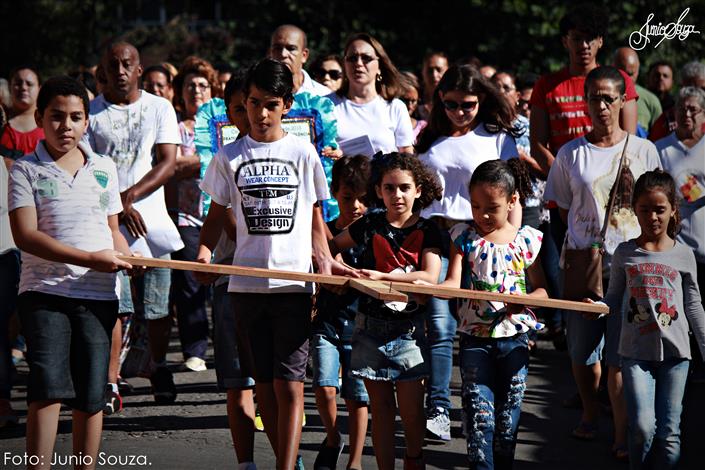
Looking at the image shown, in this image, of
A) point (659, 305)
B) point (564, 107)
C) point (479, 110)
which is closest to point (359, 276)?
point (659, 305)

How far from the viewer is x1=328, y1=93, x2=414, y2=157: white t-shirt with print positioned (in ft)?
26.5

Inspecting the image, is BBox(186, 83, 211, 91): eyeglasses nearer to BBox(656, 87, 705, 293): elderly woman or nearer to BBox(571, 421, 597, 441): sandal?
BBox(656, 87, 705, 293): elderly woman

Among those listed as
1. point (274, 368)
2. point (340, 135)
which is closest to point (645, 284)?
point (274, 368)

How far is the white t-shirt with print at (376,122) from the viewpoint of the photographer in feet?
26.5

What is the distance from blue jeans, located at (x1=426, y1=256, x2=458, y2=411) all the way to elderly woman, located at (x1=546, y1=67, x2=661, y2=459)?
0.73 meters

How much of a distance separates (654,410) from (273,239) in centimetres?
208

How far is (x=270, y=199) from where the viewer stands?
595 centimetres

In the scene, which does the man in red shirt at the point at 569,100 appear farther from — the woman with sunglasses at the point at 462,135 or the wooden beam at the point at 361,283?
the wooden beam at the point at 361,283

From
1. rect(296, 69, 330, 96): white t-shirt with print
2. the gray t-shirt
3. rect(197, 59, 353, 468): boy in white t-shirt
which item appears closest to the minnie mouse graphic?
the gray t-shirt

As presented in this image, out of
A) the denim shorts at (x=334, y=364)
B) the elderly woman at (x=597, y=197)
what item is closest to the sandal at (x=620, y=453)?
the elderly woman at (x=597, y=197)

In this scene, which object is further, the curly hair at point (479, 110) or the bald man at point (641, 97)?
the bald man at point (641, 97)

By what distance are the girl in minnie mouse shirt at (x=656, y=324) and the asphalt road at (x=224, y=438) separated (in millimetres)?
736

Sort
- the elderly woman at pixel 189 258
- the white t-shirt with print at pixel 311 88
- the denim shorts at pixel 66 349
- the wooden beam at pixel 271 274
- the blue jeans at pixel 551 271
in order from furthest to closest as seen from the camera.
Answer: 1. the blue jeans at pixel 551 271
2. the elderly woman at pixel 189 258
3. the white t-shirt with print at pixel 311 88
4. the denim shorts at pixel 66 349
5. the wooden beam at pixel 271 274

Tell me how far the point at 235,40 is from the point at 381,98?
17.1 metres
